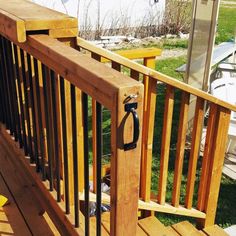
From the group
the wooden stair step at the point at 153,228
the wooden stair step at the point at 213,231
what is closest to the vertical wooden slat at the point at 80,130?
the wooden stair step at the point at 153,228

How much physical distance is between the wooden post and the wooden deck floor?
0.85 m

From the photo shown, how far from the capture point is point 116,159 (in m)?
1.26

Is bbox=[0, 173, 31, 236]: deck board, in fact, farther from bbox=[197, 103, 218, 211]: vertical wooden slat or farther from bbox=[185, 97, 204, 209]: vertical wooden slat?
bbox=[197, 103, 218, 211]: vertical wooden slat

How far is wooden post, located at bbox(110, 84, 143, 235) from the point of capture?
1180 millimetres

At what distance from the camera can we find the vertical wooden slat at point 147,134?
2.22 m

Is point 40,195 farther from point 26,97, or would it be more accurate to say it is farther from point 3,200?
point 26,97

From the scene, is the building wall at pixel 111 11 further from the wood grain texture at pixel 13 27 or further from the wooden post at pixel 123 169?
the wooden post at pixel 123 169

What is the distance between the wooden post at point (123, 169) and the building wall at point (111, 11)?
968cm

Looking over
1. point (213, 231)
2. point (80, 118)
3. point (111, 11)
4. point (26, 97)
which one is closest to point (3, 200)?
point (26, 97)

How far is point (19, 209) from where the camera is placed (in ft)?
7.64

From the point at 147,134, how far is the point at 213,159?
1.99 feet

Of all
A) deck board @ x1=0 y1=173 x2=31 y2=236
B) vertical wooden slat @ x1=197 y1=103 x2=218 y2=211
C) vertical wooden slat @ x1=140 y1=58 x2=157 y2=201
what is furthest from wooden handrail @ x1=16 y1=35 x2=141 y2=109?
vertical wooden slat @ x1=197 y1=103 x2=218 y2=211

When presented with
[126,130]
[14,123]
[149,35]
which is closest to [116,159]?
[126,130]

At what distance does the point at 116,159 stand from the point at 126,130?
12 centimetres
